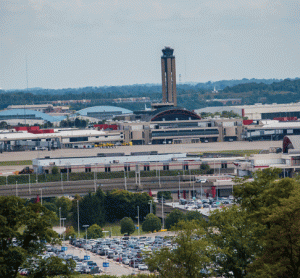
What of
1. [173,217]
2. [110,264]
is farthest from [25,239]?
[173,217]

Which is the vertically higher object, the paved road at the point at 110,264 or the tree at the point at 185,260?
the tree at the point at 185,260

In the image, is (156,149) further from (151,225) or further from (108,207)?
(151,225)

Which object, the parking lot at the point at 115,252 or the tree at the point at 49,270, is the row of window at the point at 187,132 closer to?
the parking lot at the point at 115,252

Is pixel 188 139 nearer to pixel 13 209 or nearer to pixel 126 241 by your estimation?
pixel 126 241

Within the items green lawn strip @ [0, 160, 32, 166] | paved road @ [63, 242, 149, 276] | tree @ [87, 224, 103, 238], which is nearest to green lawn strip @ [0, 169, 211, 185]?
green lawn strip @ [0, 160, 32, 166]

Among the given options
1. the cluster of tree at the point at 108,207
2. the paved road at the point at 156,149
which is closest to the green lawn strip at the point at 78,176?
the cluster of tree at the point at 108,207
